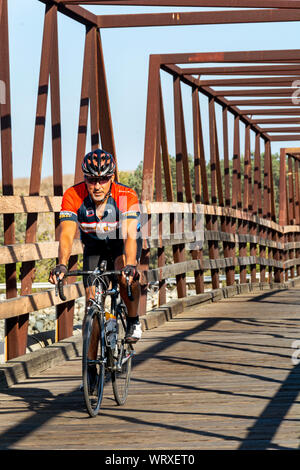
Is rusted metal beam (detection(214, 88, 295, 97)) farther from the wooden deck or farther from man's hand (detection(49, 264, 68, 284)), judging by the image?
man's hand (detection(49, 264, 68, 284))

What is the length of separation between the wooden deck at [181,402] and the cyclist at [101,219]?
0.68m

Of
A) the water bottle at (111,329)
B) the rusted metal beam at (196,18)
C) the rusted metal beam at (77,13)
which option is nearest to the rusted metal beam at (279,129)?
the rusted metal beam at (196,18)

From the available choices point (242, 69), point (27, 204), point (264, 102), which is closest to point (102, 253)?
point (27, 204)

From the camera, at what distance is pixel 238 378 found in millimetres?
5871

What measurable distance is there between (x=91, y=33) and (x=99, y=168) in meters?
4.58

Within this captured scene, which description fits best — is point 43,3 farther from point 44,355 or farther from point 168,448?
point 168,448

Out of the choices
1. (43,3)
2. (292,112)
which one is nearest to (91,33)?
(43,3)

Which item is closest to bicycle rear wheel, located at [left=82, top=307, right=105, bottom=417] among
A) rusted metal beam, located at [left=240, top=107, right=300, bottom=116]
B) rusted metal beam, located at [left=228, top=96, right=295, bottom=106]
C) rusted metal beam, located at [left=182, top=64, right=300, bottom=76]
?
rusted metal beam, located at [left=182, top=64, right=300, bottom=76]

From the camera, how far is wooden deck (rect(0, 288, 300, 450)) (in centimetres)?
416

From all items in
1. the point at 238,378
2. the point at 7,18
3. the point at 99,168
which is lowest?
the point at 238,378

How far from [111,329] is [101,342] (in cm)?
17

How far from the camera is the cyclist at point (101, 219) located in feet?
16.1

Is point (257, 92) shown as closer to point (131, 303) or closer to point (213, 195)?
point (213, 195)

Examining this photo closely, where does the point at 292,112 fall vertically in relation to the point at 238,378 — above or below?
above
